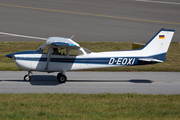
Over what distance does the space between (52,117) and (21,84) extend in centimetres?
581

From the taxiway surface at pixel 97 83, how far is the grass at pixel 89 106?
56.7 inches

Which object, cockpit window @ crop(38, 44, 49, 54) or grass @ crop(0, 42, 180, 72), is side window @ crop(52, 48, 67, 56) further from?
grass @ crop(0, 42, 180, 72)

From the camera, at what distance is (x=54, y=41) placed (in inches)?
516

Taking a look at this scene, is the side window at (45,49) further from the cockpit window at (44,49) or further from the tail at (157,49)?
the tail at (157,49)

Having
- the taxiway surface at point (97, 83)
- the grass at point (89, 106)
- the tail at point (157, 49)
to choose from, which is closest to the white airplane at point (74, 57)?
the tail at point (157, 49)

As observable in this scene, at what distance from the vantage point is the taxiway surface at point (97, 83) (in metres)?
12.7

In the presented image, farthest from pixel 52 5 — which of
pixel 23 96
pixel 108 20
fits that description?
pixel 23 96

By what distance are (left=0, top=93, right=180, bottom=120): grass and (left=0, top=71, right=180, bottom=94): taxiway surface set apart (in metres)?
1.44

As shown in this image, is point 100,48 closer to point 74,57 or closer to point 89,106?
point 74,57

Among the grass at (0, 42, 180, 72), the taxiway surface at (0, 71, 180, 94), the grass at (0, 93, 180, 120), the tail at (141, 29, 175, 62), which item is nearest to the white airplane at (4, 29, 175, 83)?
the tail at (141, 29, 175, 62)

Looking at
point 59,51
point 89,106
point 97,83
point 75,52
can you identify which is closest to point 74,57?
point 75,52

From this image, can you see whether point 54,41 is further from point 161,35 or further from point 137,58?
point 161,35

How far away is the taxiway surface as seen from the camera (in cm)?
1266

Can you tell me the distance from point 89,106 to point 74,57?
15.8 feet
